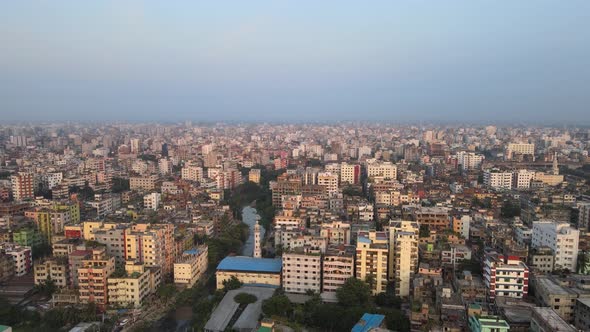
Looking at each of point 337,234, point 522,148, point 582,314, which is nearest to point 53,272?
point 337,234

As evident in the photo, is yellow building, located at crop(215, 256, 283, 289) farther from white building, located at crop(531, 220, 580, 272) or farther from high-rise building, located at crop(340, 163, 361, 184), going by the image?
high-rise building, located at crop(340, 163, 361, 184)

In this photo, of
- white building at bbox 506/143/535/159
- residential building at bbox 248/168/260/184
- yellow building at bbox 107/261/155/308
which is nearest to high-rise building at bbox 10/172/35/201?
residential building at bbox 248/168/260/184

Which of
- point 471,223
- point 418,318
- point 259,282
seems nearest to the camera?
point 418,318

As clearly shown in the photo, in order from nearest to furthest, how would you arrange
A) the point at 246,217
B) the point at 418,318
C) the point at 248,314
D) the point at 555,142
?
the point at 418,318, the point at 248,314, the point at 246,217, the point at 555,142

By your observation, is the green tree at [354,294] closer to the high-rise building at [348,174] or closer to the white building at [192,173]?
the high-rise building at [348,174]

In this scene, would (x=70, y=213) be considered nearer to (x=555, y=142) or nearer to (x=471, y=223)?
(x=471, y=223)

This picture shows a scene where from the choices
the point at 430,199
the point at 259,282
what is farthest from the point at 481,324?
A: the point at 430,199

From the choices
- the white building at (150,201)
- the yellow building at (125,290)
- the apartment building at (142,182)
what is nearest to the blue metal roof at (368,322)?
the yellow building at (125,290)
